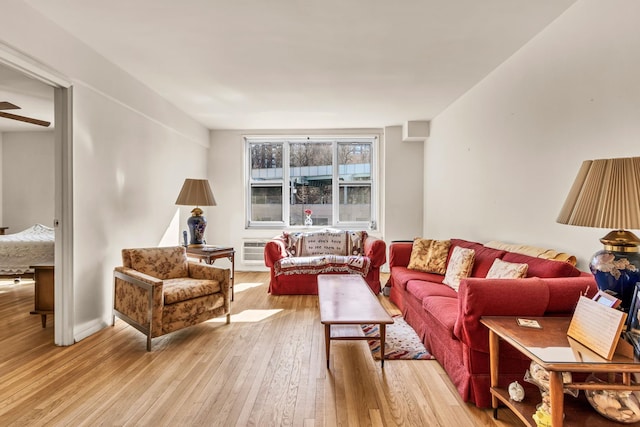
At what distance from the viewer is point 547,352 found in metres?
1.46

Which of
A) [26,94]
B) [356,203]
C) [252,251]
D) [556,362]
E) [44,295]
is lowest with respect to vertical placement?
[44,295]

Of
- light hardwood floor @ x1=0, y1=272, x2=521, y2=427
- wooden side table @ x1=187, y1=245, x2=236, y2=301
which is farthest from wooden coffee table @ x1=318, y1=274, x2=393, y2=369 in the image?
wooden side table @ x1=187, y1=245, x2=236, y2=301

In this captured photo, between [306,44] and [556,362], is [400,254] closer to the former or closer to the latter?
[306,44]

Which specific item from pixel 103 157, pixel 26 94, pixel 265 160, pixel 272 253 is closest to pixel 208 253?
pixel 272 253

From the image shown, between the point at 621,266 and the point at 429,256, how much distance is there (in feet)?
7.68

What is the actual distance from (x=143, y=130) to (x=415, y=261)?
11.5 feet

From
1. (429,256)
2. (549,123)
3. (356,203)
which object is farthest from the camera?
(356,203)

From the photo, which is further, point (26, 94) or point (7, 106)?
point (26, 94)

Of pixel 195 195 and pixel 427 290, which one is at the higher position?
pixel 195 195

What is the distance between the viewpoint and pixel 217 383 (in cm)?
232

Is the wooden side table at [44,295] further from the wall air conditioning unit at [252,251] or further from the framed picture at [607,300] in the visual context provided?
the framed picture at [607,300]

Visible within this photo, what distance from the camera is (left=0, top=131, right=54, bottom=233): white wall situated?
609 centimetres

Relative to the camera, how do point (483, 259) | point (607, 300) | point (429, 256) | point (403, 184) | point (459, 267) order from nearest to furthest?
point (607, 300) → point (483, 259) → point (459, 267) → point (429, 256) → point (403, 184)

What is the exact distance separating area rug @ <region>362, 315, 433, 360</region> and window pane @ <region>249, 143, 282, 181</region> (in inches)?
150
